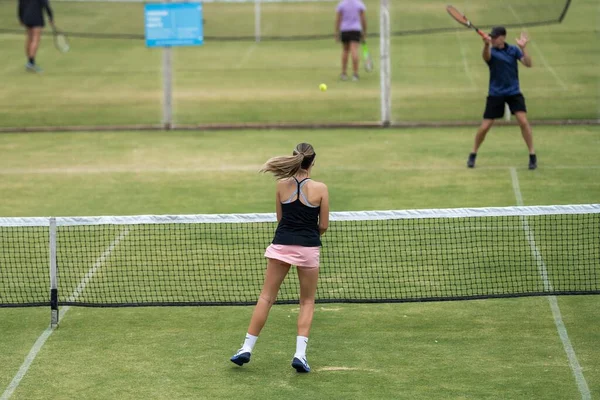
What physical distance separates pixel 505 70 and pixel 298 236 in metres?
8.50

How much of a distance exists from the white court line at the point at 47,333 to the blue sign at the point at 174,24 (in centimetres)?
825

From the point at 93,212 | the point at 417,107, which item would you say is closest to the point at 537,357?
the point at 93,212

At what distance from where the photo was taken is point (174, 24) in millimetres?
21109

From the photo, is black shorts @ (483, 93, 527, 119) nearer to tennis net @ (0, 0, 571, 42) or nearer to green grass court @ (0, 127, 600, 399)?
green grass court @ (0, 127, 600, 399)

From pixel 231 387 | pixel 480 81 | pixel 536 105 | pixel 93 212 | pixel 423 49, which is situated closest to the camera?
pixel 231 387

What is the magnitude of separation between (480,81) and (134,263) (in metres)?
15.4

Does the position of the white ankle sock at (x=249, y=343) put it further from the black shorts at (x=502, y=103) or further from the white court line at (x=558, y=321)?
the black shorts at (x=502, y=103)

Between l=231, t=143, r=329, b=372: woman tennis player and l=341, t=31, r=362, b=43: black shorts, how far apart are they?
17.1 meters

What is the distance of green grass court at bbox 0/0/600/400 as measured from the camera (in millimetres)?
8789

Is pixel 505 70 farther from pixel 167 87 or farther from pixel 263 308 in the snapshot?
pixel 263 308

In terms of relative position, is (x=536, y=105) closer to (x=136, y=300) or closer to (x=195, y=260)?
(x=195, y=260)

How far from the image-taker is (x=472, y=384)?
8516 millimetres

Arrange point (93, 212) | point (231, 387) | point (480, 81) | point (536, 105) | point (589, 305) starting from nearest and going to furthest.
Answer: point (231, 387) < point (589, 305) < point (93, 212) < point (536, 105) < point (480, 81)

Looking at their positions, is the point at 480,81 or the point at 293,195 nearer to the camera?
the point at 293,195
